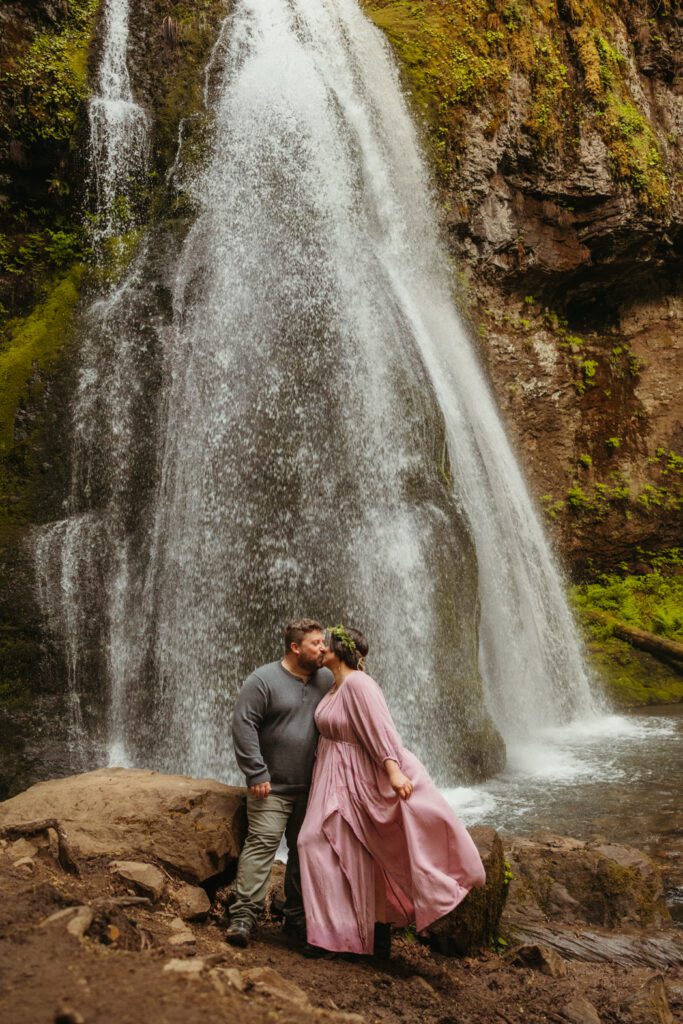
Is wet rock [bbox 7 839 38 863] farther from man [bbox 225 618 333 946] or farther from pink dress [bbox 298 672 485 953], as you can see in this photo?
pink dress [bbox 298 672 485 953]

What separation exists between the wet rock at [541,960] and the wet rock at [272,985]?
1425 millimetres

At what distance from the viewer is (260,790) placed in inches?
159

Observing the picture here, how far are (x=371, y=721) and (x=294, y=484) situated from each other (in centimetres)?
486

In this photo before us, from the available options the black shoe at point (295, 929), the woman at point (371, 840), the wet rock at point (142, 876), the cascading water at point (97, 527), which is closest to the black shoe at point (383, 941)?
the woman at point (371, 840)

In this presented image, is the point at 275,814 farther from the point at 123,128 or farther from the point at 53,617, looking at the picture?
the point at 123,128

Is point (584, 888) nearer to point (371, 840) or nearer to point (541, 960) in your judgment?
point (541, 960)

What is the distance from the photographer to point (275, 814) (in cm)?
414

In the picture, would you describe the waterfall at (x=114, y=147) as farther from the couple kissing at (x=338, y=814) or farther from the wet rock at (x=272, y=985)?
the wet rock at (x=272, y=985)

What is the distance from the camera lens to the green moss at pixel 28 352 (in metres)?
8.73

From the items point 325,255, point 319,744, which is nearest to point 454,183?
point 325,255

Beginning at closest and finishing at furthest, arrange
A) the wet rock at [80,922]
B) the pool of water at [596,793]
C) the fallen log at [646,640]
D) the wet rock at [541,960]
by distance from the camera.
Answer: the wet rock at [80,922]
the wet rock at [541,960]
the pool of water at [596,793]
the fallen log at [646,640]

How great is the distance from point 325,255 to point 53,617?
5518 millimetres

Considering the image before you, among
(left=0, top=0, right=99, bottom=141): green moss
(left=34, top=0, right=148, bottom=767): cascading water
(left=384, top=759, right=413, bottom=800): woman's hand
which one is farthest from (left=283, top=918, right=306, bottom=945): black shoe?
(left=0, top=0, right=99, bottom=141): green moss

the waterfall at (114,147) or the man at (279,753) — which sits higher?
the waterfall at (114,147)
